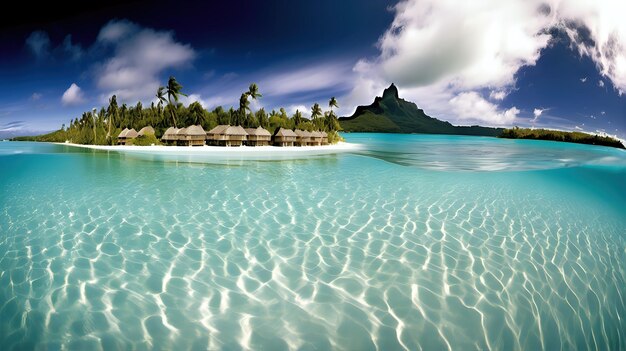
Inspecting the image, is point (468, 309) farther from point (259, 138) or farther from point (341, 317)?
point (259, 138)

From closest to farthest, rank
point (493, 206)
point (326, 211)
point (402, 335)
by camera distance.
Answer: point (402, 335), point (326, 211), point (493, 206)

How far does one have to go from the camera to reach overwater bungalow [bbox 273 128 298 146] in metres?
48.8

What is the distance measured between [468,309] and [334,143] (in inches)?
2154

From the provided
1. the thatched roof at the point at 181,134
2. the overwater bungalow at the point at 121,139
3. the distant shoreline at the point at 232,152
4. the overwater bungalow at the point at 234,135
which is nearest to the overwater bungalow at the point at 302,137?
the overwater bungalow at the point at 234,135

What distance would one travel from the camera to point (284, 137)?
4866cm

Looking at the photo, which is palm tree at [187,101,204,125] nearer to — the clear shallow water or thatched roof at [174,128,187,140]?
thatched roof at [174,128,187,140]

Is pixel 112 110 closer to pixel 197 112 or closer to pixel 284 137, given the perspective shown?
pixel 197 112

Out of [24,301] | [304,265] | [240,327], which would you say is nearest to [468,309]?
[304,265]

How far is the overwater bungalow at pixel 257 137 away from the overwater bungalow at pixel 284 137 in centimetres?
139

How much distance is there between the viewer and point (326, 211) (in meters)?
8.27

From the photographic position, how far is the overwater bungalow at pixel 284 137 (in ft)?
160

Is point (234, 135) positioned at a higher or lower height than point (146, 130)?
lower

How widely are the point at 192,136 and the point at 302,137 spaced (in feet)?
56.5

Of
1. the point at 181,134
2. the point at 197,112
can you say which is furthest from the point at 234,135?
the point at 197,112
